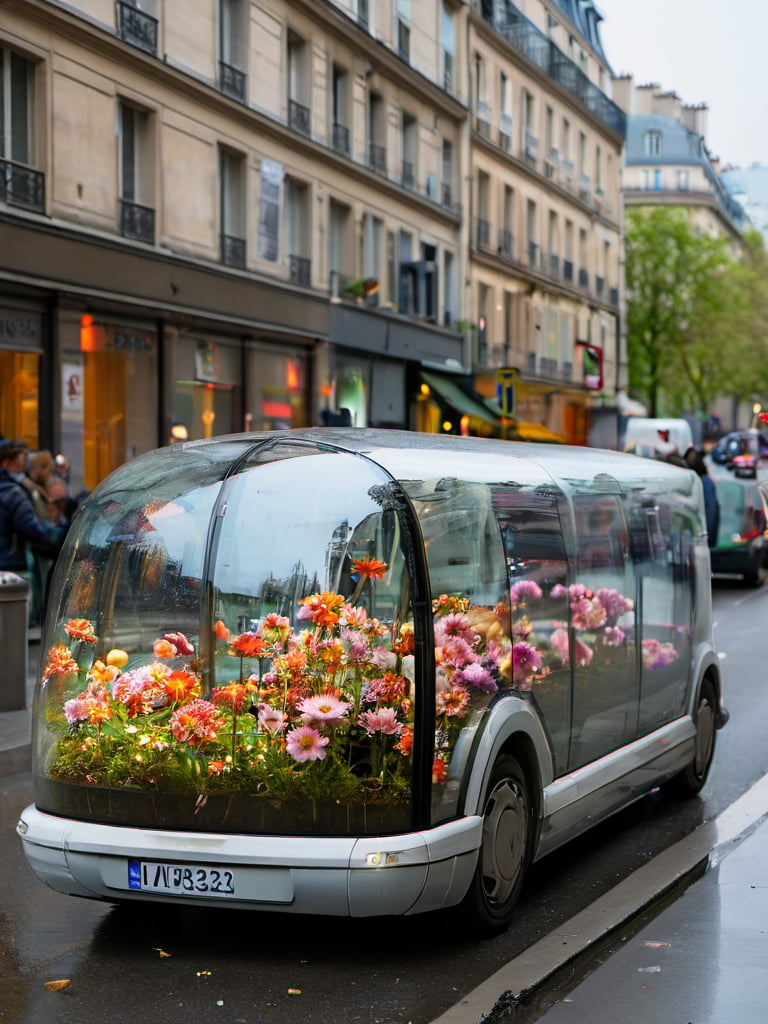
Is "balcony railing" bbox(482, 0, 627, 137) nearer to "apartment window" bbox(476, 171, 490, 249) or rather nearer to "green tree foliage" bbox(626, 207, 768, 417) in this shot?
"apartment window" bbox(476, 171, 490, 249)

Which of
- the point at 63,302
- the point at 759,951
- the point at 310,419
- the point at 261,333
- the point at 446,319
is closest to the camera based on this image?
the point at 759,951

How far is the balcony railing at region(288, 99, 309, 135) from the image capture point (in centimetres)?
2633

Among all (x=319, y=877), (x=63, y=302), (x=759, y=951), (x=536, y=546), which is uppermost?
(x=63, y=302)

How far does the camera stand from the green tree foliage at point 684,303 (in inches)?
2810

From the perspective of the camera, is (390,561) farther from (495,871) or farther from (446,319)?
(446,319)

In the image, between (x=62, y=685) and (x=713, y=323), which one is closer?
(x=62, y=685)

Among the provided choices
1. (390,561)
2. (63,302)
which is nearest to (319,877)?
(390,561)

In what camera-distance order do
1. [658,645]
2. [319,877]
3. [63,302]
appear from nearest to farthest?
[319,877]
[658,645]
[63,302]

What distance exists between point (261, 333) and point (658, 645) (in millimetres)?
18689

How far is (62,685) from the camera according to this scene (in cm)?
564

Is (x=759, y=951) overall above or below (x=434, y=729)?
below

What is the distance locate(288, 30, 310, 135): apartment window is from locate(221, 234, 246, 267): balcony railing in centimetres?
313

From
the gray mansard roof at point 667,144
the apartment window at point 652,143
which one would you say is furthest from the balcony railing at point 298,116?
the apartment window at point 652,143

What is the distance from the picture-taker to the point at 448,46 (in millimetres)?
34719
